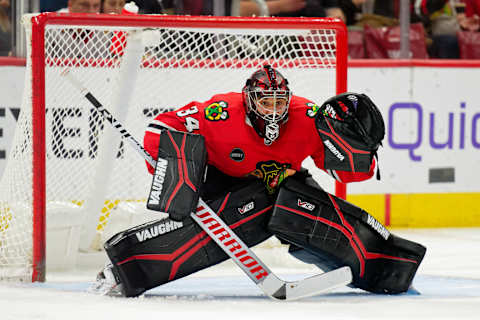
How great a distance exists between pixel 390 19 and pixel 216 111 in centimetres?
226

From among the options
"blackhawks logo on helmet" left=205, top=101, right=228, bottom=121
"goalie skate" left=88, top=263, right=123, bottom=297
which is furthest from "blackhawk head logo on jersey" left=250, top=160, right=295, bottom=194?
"goalie skate" left=88, top=263, right=123, bottom=297

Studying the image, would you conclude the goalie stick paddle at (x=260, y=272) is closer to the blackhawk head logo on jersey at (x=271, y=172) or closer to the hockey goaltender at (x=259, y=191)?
the hockey goaltender at (x=259, y=191)

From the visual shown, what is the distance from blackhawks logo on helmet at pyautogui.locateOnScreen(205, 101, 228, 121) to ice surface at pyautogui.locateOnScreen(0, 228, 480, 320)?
59 centimetres

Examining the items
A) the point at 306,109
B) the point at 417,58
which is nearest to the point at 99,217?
the point at 306,109

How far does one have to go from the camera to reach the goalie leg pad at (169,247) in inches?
117

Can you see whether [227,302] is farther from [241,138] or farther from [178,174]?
[241,138]

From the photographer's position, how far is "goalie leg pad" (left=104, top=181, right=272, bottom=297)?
296 cm

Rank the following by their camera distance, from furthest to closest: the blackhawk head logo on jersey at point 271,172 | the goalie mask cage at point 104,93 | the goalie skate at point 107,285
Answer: the goalie mask cage at point 104,93 < the blackhawk head logo on jersey at point 271,172 < the goalie skate at point 107,285

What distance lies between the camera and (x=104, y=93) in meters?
3.88

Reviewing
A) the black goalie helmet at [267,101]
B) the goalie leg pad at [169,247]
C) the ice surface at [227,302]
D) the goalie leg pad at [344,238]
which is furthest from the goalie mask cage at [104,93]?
the goalie leg pad at [344,238]

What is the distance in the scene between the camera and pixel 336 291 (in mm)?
3156

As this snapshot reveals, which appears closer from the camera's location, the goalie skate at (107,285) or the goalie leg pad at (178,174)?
the goalie leg pad at (178,174)

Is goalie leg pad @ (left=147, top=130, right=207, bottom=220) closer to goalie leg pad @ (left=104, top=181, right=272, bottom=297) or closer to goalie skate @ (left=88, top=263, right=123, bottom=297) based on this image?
goalie leg pad @ (left=104, top=181, right=272, bottom=297)

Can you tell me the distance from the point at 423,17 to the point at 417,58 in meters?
0.24
